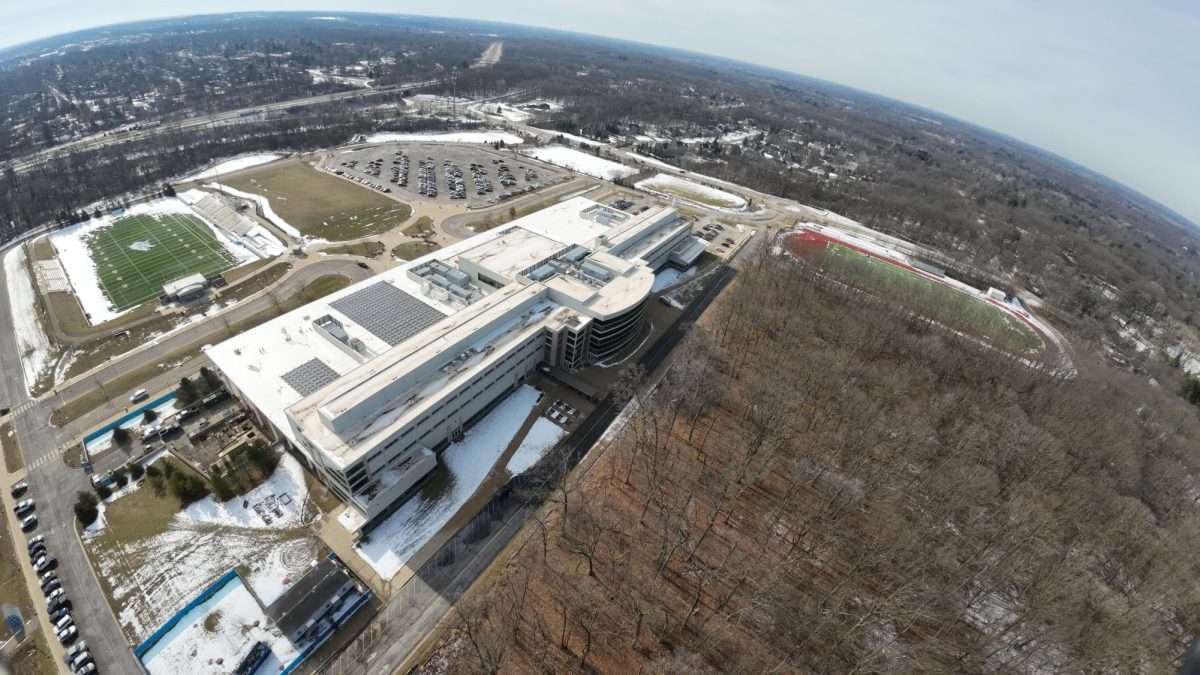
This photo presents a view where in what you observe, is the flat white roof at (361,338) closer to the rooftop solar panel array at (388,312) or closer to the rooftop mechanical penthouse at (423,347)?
the rooftop mechanical penthouse at (423,347)

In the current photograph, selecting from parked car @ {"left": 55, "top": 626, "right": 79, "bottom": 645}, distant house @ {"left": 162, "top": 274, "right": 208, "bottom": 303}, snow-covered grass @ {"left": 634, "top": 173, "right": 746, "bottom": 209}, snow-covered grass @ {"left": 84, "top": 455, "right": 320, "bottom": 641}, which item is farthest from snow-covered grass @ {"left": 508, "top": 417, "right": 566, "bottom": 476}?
snow-covered grass @ {"left": 634, "top": 173, "right": 746, "bottom": 209}

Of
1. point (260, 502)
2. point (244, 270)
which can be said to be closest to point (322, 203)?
point (244, 270)

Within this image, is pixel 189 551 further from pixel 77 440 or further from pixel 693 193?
pixel 693 193

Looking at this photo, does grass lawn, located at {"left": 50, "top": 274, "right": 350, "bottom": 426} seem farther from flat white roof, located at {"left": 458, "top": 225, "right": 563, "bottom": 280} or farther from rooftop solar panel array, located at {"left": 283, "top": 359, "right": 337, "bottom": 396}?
flat white roof, located at {"left": 458, "top": 225, "right": 563, "bottom": 280}

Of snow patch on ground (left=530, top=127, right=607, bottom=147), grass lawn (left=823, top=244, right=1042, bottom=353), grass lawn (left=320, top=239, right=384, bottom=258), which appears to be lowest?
grass lawn (left=320, top=239, right=384, bottom=258)

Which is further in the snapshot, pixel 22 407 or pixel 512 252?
pixel 512 252

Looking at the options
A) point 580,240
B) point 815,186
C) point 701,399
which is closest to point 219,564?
point 701,399

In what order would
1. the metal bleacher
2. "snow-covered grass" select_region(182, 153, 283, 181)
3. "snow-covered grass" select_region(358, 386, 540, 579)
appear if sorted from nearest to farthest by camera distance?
"snow-covered grass" select_region(358, 386, 540, 579) < the metal bleacher < "snow-covered grass" select_region(182, 153, 283, 181)
